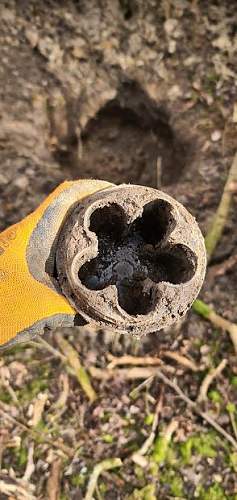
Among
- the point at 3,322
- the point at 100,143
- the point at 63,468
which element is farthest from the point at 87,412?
the point at 100,143

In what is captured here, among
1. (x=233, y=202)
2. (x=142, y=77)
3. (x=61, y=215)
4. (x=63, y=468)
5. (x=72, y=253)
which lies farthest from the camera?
(x=142, y=77)

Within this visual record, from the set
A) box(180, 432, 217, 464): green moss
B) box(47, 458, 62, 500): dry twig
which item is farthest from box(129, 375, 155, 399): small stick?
box(47, 458, 62, 500): dry twig

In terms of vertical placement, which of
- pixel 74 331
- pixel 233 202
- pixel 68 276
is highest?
pixel 68 276

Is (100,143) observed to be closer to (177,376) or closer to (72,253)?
(177,376)

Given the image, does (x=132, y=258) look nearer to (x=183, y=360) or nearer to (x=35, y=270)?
(x=35, y=270)

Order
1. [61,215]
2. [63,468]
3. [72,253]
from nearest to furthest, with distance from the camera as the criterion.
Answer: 1. [72,253]
2. [61,215]
3. [63,468]

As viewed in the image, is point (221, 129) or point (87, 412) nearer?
point (87, 412)

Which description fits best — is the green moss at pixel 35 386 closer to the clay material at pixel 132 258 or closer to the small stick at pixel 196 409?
the small stick at pixel 196 409
